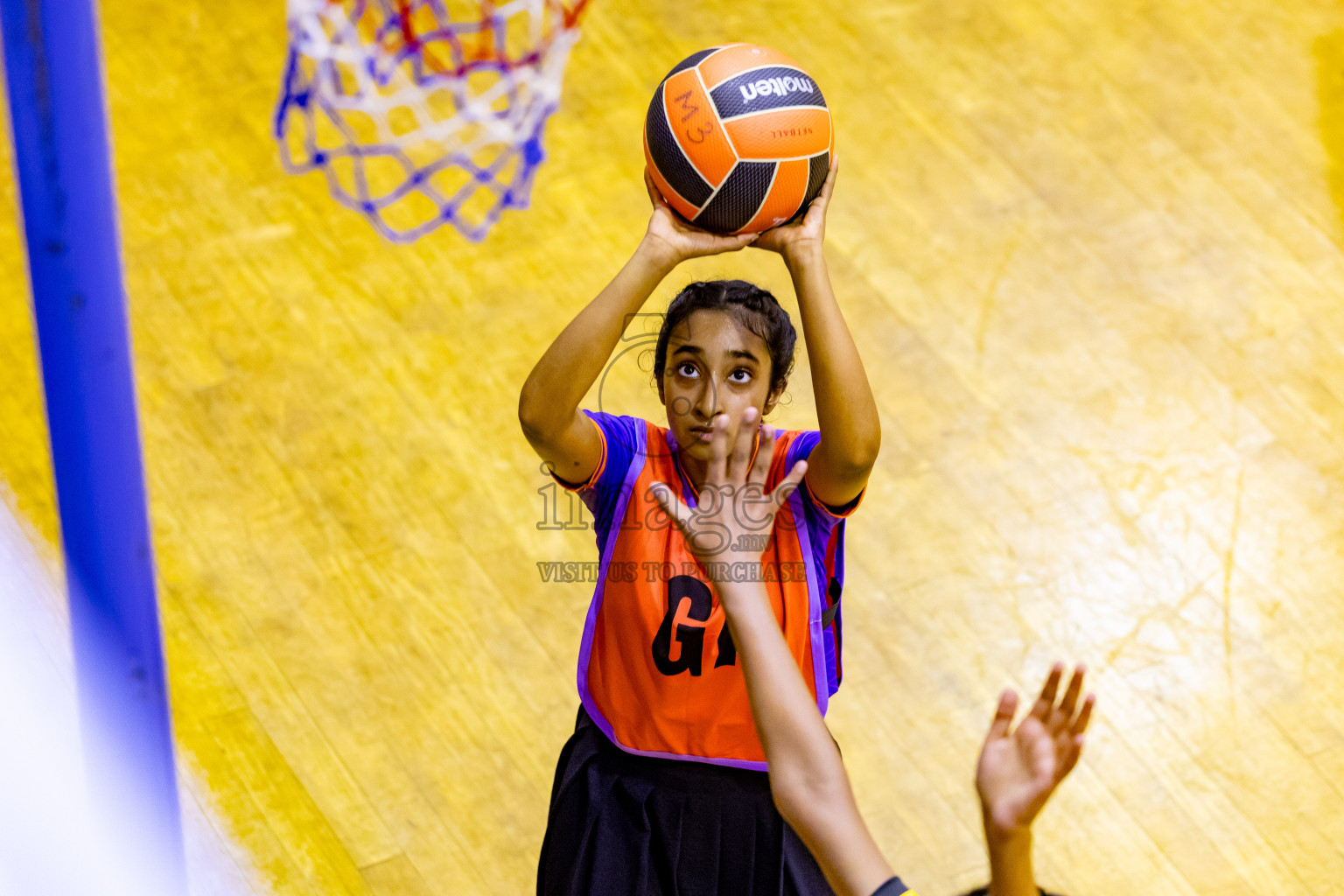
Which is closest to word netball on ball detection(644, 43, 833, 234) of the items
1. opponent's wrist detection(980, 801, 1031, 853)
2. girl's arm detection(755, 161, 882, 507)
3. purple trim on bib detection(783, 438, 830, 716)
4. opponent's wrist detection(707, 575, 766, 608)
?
girl's arm detection(755, 161, 882, 507)

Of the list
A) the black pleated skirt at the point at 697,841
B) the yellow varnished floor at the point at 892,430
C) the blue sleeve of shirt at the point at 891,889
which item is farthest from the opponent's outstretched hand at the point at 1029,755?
the yellow varnished floor at the point at 892,430

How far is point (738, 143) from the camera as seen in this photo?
7.44ft

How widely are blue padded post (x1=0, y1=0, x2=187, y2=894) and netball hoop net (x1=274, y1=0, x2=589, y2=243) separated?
806mm

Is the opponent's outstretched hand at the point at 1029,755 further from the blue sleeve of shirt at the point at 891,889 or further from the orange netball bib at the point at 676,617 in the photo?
the orange netball bib at the point at 676,617

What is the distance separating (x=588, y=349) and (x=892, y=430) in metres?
2.01

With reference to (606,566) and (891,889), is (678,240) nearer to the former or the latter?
(606,566)

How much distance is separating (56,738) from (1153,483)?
8.81 ft

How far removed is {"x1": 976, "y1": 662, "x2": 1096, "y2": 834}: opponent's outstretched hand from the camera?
1491mm

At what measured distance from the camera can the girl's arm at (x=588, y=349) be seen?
2184 millimetres

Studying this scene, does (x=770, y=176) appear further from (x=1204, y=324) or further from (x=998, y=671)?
(x=1204, y=324)

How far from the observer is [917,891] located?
319cm

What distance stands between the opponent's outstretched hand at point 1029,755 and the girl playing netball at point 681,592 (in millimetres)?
664

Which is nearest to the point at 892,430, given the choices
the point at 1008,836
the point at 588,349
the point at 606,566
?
the point at 606,566

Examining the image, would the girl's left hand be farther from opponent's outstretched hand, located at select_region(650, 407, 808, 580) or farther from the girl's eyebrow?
opponent's outstretched hand, located at select_region(650, 407, 808, 580)
